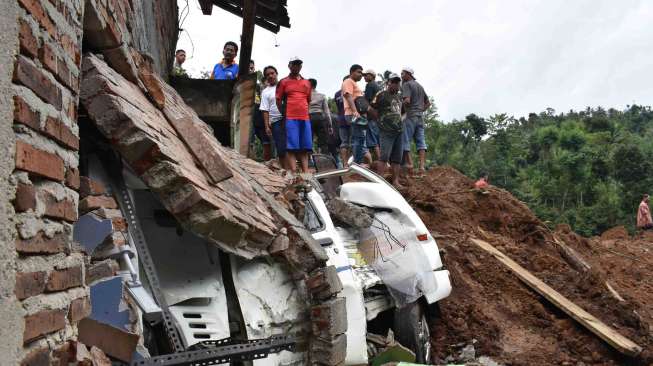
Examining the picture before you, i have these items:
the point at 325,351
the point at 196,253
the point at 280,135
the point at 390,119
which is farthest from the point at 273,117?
the point at 196,253

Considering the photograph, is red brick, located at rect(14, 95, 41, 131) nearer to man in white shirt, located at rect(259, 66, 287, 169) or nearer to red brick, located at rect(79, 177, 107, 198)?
red brick, located at rect(79, 177, 107, 198)

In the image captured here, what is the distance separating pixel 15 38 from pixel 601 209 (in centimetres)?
2619

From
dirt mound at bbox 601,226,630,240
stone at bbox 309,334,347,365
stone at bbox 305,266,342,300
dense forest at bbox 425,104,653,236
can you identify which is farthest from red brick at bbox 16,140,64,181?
dense forest at bbox 425,104,653,236

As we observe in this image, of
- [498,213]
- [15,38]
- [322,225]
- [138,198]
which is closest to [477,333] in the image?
[322,225]

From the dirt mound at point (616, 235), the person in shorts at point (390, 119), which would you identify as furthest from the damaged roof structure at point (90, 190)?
the dirt mound at point (616, 235)

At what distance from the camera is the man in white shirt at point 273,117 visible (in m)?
8.39

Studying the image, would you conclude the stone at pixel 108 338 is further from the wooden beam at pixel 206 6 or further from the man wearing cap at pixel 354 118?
the man wearing cap at pixel 354 118

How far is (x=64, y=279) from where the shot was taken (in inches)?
81.9

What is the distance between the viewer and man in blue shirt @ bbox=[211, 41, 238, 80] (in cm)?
918

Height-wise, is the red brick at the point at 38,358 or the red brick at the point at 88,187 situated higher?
the red brick at the point at 88,187

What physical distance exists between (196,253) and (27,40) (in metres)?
2.07

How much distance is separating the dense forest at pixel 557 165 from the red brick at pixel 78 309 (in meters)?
20.5

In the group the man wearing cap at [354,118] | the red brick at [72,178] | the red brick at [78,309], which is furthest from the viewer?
the man wearing cap at [354,118]

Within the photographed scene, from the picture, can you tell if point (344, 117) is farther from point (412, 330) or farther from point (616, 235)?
point (616, 235)
